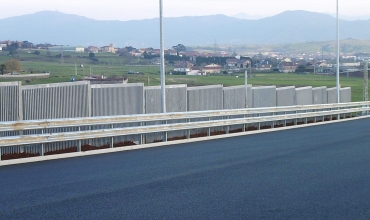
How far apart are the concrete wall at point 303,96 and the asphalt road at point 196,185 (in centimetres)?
1392

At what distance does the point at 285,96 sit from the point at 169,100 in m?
9.21

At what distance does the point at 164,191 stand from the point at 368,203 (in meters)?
2.93

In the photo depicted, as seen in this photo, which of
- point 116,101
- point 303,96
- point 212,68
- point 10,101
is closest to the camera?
point 10,101

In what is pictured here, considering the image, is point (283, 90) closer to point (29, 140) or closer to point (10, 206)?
point (29, 140)

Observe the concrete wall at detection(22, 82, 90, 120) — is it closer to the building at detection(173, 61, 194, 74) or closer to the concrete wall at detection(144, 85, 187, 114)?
the concrete wall at detection(144, 85, 187, 114)

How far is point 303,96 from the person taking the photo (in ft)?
99.7

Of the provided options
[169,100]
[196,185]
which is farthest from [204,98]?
[196,185]

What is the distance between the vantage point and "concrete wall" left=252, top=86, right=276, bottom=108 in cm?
2570

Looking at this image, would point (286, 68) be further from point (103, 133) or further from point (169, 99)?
point (103, 133)

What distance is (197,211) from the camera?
8031 mm

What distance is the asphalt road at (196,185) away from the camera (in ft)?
26.4

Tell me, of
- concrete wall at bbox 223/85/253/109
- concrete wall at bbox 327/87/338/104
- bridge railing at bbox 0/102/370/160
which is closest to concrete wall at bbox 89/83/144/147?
bridge railing at bbox 0/102/370/160

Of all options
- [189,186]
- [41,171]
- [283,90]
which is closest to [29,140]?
[41,171]

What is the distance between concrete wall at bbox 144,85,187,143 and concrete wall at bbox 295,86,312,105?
990 centimetres
